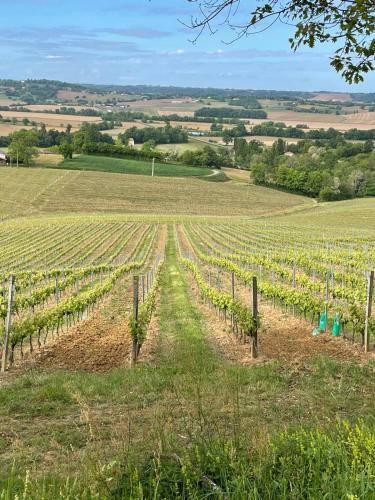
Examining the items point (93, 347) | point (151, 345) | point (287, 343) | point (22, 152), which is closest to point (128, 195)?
point (22, 152)

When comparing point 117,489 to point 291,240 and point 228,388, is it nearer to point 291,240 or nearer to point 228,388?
point 228,388

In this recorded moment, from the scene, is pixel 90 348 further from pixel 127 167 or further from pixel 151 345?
pixel 127 167

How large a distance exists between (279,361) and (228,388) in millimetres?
2872

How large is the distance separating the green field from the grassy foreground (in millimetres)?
102887

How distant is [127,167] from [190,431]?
113522mm

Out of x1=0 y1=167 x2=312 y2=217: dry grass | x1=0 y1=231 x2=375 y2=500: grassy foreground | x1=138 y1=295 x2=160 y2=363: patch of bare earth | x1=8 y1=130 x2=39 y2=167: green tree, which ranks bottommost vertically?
x1=0 y1=167 x2=312 y2=217: dry grass

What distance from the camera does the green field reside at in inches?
4409

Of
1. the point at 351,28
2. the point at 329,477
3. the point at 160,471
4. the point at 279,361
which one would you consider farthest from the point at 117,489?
the point at 279,361

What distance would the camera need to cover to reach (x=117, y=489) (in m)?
3.70

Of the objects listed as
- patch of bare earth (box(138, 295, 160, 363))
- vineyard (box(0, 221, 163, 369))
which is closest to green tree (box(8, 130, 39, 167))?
vineyard (box(0, 221, 163, 369))

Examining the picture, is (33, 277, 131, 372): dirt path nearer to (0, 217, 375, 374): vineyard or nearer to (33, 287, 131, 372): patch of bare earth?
(33, 287, 131, 372): patch of bare earth

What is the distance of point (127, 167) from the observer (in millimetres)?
116250

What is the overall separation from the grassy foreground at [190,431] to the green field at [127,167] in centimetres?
10289

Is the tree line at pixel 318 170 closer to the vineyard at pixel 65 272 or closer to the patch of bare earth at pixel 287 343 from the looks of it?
the vineyard at pixel 65 272
